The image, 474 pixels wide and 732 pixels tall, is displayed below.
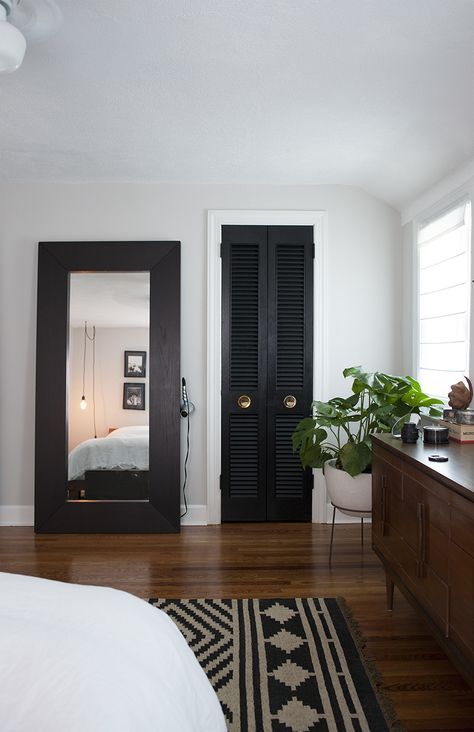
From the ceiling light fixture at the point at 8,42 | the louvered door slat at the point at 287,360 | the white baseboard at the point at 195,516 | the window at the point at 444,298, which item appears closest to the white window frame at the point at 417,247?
the window at the point at 444,298

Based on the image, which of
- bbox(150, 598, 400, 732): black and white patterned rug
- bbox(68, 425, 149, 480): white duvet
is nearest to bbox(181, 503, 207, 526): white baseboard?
bbox(68, 425, 149, 480): white duvet

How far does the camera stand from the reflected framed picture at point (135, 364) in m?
3.80

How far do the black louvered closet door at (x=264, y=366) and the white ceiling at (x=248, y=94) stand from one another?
552 millimetres

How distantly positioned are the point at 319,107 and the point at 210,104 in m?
0.55

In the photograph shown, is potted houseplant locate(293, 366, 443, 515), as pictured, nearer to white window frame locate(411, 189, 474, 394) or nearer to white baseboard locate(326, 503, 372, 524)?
white window frame locate(411, 189, 474, 394)

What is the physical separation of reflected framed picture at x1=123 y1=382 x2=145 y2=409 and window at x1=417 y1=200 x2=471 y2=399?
1906mm

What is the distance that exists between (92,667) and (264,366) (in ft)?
9.96

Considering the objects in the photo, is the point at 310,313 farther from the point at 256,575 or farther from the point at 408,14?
the point at 408,14

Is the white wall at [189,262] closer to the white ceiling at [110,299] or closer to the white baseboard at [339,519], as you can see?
the white ceiling at [110,299]

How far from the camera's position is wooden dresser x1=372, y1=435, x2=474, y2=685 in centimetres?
167

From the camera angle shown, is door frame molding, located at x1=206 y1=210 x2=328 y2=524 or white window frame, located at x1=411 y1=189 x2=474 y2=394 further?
door frame molding, located at x1=206 y1=210 x2=328 y2=524

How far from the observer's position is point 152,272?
381 centimetres

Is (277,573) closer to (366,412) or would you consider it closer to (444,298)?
(366,412)

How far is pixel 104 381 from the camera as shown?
3.79 meters
